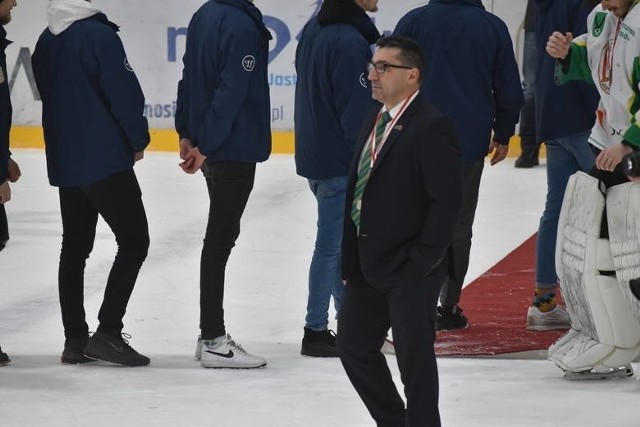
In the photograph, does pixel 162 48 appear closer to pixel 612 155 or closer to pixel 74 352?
pixel 74 352

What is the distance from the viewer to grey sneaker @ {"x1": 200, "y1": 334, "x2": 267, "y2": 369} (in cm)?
538

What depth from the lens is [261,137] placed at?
5.38 metres

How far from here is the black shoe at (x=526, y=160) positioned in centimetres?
1143

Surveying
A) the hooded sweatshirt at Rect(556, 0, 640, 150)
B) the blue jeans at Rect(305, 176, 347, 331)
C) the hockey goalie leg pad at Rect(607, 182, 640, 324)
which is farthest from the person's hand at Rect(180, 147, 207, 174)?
the hockey goalie leg pad at Rect(607, 182, 640, 324)

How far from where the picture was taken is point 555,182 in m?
6.04

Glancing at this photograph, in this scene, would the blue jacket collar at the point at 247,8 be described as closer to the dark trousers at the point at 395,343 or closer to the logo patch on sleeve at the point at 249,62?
the logo patch on sleeve at the point at 249,62

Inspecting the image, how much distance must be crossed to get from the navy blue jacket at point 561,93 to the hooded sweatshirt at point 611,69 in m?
0.51

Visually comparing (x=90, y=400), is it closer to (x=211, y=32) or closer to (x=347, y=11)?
(x=211, y=32)

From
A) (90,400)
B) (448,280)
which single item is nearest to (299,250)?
(448,280)

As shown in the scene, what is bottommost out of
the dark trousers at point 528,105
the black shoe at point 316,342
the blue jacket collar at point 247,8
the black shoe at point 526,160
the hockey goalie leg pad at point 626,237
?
the black shoe at point 526,160

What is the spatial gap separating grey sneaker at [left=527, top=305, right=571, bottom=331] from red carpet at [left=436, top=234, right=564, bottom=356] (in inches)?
1.9

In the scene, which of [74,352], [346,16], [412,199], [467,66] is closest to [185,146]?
[346,16]

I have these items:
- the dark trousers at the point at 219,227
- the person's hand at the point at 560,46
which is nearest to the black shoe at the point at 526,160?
the person's hand at the point at 560,46

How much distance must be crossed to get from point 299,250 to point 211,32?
2.84 meters
